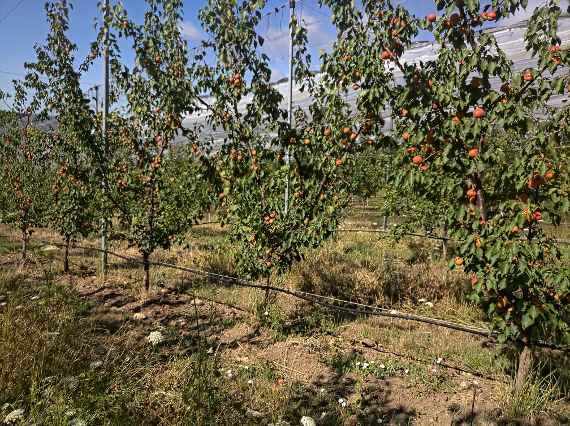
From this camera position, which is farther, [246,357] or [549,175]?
[246,357]

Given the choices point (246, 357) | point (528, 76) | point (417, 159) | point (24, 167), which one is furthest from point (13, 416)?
point (24, 167)

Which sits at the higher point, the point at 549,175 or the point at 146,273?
the point at 549,175

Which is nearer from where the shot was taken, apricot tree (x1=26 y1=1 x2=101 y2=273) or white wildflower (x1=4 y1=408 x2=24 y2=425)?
white wildflower (x1=4 y1=408 x2=24 y2=425)

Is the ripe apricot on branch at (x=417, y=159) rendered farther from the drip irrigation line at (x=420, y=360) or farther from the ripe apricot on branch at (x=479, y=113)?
the drip irrigation line at (x=420, y=360)

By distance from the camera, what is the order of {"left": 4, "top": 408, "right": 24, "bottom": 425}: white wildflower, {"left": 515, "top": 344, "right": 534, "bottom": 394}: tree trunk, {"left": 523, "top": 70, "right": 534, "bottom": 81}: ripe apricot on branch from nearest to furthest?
{"left": 4, "top": 408, "right": 24, "bottom": 425}: white wildflower, {"left": 523, "top": 70, "right": 534, "bottom": 81}: ripe apricot on branch, {"left": 515, "top": 344, "right": 534, "bottom": 394}: tree trunk

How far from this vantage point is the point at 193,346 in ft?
13.4

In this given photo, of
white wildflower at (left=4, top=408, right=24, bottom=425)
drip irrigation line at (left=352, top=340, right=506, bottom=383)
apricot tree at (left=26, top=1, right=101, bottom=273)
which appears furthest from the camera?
apricot tree at (left=26, top=1, right=101, bottom=273)

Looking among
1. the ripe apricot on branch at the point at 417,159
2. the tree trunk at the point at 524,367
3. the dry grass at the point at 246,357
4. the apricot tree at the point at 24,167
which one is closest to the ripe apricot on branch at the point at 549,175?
the ripe apricot on branch at the point at 417,159

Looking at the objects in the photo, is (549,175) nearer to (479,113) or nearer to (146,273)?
(479,113)

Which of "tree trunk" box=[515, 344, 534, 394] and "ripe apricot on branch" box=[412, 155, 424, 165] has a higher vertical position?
"ripe apricot on branch" box=[412, 155, 424, 165]

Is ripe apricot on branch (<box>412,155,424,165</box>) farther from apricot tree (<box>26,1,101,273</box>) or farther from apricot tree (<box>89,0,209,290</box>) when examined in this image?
apricot tree (<box>26,1,101,273</box>)

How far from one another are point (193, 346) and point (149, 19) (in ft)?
13.3

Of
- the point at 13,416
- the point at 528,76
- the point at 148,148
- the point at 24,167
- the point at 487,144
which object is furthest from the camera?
the point at 24,167

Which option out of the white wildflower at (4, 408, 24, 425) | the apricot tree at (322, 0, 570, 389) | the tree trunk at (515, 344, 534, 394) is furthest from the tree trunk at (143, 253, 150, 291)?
the tree trunk at (515, 344, 534, 394)
